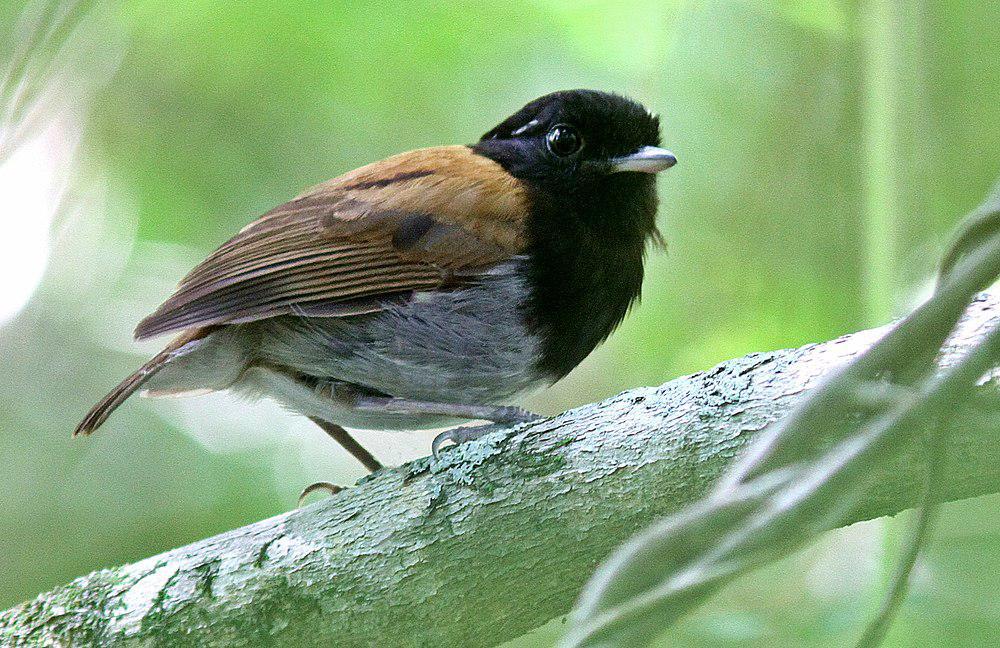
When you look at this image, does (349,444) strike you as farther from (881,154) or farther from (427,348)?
(881,154)

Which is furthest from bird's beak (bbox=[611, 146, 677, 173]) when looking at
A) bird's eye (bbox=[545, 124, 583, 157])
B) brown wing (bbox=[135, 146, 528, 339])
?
brown wing (bbox=[135, 146, 528, 339])

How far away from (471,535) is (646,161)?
1592mm

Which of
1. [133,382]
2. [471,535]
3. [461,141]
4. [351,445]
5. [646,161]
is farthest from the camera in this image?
[461,141]

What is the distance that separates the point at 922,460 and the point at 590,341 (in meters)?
1.56

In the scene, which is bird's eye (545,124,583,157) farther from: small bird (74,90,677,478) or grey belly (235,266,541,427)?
grey belly (235,266,541,427)

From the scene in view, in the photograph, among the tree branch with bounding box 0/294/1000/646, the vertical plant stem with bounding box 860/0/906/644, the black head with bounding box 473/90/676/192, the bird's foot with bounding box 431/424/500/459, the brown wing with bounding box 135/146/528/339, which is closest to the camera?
the tree branch with bounding box 0/294/1000/646

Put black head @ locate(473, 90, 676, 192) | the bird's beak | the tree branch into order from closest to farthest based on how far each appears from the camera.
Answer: the tree branch < the bird's beak < black head @ locate(473, 90, 676, 192)

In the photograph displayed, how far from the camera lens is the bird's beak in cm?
335

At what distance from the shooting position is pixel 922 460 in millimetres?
1823

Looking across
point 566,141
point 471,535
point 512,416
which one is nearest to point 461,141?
point 566,141

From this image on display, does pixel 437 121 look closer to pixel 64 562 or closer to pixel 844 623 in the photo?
pixel 64 562

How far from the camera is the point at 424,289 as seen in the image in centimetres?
323

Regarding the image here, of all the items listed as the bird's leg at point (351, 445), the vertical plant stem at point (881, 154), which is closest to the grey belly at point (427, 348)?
the bird's leg at point (351, 445)

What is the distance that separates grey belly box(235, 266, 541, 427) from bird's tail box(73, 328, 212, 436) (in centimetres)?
25
